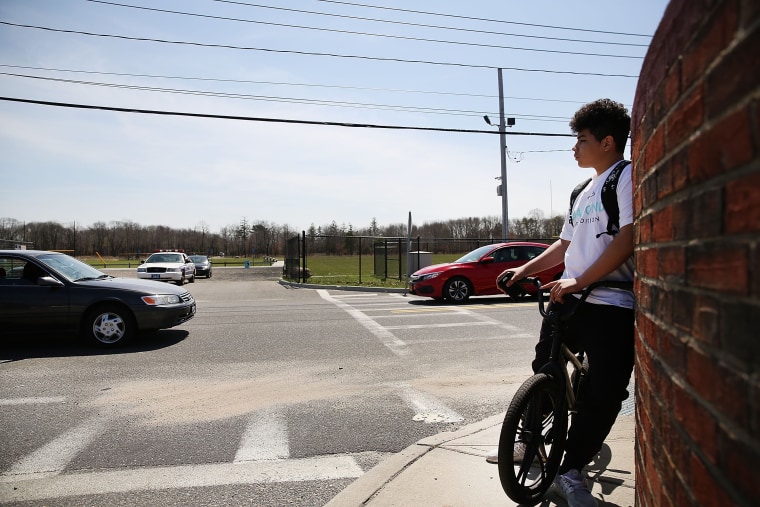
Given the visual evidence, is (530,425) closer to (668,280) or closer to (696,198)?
(668,280)

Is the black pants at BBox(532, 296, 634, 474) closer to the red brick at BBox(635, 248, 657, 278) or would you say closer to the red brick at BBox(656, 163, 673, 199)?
the red brick at BBox(635, 248, 657, 278)

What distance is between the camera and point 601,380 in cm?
271

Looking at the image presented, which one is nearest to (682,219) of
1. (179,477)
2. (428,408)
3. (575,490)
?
(575,490)

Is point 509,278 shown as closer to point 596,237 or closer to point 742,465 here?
point 596,237

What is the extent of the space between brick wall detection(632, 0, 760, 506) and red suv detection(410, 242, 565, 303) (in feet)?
40.8

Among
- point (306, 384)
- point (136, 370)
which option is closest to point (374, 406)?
point (306, 384)

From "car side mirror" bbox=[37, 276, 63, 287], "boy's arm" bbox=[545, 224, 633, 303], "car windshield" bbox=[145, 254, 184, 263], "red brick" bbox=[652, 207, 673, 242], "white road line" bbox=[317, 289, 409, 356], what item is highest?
Answer: "red brick" bbox=[652, 207, 673, 242]

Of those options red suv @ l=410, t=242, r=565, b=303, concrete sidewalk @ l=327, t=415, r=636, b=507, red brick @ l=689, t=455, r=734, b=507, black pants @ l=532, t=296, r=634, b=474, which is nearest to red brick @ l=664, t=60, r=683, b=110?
red brick @ l=689, t=455, r=734, b=507

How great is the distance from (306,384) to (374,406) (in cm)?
111

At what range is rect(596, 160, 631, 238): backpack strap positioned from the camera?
276 centimetres

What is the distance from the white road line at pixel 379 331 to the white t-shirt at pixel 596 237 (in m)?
4.66

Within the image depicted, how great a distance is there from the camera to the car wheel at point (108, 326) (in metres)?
7.82

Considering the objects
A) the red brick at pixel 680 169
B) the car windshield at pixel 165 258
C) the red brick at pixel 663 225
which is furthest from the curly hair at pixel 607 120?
the car windshield at pixel 165 258

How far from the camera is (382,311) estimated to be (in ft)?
39.7
